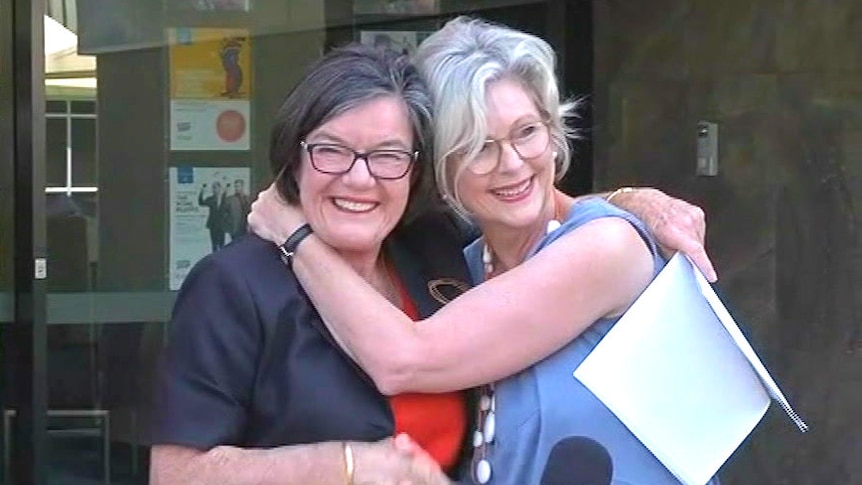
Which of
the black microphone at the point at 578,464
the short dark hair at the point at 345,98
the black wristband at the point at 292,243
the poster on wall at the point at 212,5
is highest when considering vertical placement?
the poster on wall at the point at 212,5

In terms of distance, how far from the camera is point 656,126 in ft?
20.7

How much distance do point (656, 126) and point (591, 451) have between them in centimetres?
426

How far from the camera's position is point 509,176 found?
7.36 ft

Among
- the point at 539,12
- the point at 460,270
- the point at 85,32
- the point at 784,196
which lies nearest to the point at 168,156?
the point at 85,32

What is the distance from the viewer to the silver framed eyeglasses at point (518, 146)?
222 cm

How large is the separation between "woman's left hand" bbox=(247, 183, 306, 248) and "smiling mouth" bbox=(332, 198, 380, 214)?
0.22ft

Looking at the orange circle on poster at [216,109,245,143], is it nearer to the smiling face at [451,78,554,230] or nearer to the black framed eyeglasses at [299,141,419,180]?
the smiling face at [451,78,554,230]

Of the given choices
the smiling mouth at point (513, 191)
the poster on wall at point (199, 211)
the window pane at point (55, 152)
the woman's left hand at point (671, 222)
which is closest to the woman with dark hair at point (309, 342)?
the smiling mouth at point (513, 191)

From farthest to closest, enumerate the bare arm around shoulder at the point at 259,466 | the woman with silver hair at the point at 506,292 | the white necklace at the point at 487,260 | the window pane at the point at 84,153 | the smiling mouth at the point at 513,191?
the window pane at the point at 84,153
the white necklace at the point at 487,260
the smiling mouth at the point at 513,191
the woman with silver hair at the point at 506,292
the bare arm around shoulder at the point at 259,466

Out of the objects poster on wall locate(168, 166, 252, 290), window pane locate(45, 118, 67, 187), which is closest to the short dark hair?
window pane locate(45, 118, 67, 187)

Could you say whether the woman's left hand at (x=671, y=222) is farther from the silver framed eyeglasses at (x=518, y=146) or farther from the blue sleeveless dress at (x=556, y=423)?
the silver framed eyeglasses at (x=518, y=146)

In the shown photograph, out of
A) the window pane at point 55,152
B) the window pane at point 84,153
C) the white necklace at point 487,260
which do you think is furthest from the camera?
the window pane at point 84,153

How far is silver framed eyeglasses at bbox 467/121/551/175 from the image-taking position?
87.6 inches

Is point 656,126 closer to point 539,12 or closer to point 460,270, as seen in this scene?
point 539,12
